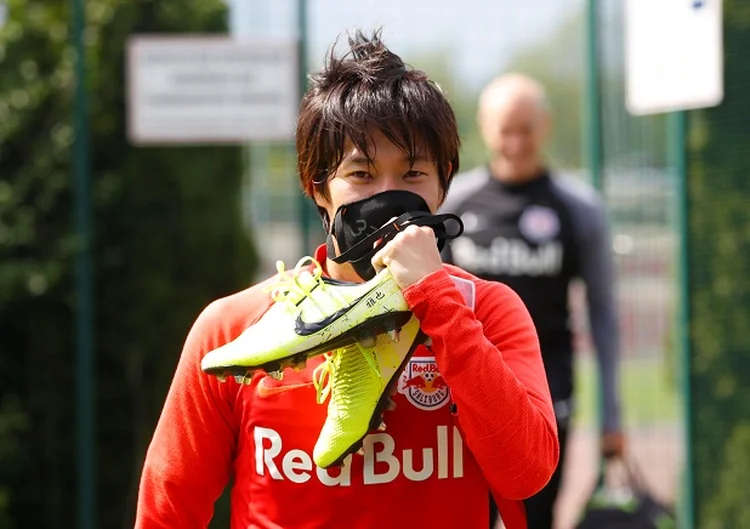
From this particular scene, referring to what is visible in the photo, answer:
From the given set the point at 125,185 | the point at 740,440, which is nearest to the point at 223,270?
the point at 125,185

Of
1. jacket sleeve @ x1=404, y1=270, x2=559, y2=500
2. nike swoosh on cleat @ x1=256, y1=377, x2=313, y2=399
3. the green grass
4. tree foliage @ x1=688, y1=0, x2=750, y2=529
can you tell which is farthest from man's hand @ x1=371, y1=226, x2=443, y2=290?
the green grass

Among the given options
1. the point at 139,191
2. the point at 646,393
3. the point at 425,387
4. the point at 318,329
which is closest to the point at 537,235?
the point at 139,191

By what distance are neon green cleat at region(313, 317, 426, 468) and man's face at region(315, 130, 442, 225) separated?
0.22 m

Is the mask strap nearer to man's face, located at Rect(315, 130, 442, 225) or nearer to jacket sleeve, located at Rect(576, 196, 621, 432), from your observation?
man's face, located at Rect(315, 130, 442, 225)

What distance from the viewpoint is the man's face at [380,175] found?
1.97 metres

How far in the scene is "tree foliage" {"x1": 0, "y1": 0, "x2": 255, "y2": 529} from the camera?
20.3ft


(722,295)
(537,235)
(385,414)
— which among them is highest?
(537,235)

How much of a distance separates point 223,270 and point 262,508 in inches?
170

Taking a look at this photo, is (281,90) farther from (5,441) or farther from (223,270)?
(5,441)

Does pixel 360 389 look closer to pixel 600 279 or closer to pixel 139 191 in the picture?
pixel 600 279

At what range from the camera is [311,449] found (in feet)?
6.61

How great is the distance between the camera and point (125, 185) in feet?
20.7

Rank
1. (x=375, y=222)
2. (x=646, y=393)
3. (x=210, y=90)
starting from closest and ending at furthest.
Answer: (x=375, y=222) < (x=210, y=90) < (x=646, y=393)

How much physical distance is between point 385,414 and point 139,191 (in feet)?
14.7
